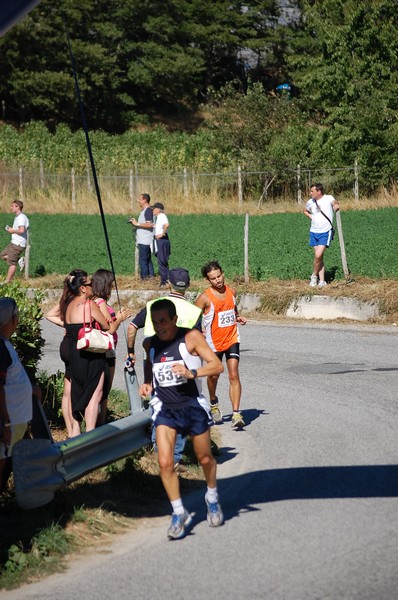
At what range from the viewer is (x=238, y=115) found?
52656mm

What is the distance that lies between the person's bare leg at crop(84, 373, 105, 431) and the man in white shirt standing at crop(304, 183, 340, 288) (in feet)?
35.5

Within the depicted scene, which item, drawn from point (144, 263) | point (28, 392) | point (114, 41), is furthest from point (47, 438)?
point (114, 41)

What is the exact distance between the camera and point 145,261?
22.9 metres

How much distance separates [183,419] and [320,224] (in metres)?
13.2

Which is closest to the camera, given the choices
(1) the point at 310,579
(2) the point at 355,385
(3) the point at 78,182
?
(1) the point at 310,579

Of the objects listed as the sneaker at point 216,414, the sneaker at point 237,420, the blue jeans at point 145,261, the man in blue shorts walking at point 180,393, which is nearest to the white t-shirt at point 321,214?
the blue jeans at point 145,261

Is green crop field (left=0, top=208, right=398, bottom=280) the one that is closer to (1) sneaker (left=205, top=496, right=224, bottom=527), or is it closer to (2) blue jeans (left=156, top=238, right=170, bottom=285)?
(2) blue jeans (left=156, top=238, right=170, bottom=285)

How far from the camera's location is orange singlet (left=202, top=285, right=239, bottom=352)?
1188 cm

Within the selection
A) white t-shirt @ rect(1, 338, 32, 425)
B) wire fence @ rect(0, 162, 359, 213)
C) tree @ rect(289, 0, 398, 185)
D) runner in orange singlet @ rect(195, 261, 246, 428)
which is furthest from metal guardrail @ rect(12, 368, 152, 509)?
tree @ rect(289, 0, 398, 185)

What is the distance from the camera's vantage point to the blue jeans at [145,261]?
2280 cm

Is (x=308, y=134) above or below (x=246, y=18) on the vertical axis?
below

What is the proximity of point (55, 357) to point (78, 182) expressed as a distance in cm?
3050

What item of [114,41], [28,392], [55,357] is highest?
[114,41]

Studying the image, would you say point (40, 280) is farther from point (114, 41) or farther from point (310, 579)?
point (114, 41)
